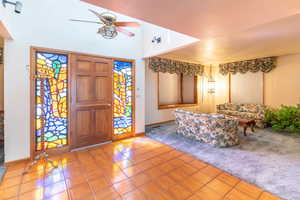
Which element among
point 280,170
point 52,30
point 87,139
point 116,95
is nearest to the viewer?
point 280,170

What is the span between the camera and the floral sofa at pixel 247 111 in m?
4.62

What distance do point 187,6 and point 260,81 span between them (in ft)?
17.3

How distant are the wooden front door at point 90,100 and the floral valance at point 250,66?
5.05 meters

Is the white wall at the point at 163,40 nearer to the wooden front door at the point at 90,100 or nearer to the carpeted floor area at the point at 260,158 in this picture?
the wooden front door at the point at 90,100

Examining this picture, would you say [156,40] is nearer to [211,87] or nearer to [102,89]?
[102,89]

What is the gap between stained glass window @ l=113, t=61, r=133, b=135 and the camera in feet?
12.3

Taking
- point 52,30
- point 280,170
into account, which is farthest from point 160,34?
point 280,170

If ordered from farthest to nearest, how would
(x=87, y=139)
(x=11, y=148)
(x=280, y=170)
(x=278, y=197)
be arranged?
(x=87, y=139) → (x=11, y=148) → (x=280, y=170) → (x=278, y=197)

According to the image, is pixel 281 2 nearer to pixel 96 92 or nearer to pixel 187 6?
pixel 187 6

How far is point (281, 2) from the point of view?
1.43 m

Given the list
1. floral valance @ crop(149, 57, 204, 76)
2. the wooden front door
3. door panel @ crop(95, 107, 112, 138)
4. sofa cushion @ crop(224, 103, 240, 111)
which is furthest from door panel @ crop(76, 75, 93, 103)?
sofa cushion @ crop(224, 103, 240, 111)

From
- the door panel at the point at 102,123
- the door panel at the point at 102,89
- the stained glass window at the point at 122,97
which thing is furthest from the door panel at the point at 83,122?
the stained glass window at the point at 122,97

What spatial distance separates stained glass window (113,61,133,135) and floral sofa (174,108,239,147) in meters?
1.65

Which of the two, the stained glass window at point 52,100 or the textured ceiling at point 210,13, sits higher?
the textured ceiling at point 210,13
